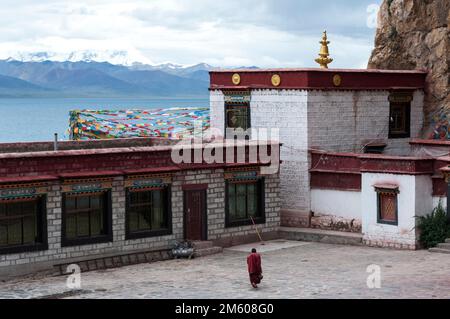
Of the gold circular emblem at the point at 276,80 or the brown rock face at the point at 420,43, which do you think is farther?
the brown rock face at the point at 420,43

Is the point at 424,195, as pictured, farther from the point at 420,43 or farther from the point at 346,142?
the point at 420,43

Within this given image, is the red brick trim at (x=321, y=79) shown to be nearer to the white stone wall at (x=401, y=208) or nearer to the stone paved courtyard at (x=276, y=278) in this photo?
the white stone wall at (x=401, y=208)

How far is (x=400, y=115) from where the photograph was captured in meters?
39.3

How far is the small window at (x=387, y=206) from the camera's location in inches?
1254

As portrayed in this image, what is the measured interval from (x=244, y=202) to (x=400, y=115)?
8914 millimetres

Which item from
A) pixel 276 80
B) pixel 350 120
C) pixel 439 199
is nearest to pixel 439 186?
pixel 439 199

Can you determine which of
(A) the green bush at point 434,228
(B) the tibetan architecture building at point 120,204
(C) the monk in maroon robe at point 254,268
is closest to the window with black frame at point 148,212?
(B) the tibetan architecture building at point 120,204

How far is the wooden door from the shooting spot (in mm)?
32094

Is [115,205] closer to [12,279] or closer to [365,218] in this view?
[12,279]

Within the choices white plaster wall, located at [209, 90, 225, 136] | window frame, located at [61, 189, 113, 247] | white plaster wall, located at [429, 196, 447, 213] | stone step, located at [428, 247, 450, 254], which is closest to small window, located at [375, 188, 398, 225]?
white plaster wall, located at [429, 196, 447, 213]

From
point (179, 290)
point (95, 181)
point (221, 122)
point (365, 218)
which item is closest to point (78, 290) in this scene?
point (179, 290)

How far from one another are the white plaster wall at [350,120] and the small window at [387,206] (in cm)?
444

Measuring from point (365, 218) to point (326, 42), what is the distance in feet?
34.3

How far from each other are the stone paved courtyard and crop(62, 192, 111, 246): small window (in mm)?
1231
